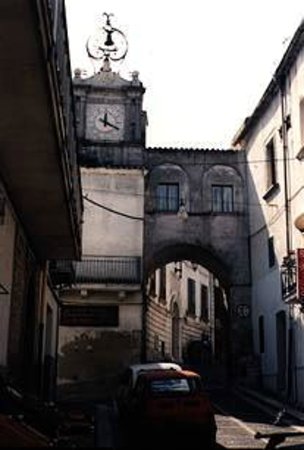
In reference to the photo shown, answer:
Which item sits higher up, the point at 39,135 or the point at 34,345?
the point at 39,135

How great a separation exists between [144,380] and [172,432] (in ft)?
5.16

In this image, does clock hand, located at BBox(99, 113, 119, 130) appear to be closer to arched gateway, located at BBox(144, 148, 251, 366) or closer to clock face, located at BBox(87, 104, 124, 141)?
clock face, located at BBox(87, 104, 124, 141)

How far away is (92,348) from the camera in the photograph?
2741 cm

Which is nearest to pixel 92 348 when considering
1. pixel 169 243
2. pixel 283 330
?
pixel 169 243

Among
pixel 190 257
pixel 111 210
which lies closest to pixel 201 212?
pixel 190 257

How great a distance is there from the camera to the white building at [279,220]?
2242 cm

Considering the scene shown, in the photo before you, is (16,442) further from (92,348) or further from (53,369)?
(92,348)

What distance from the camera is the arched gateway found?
29.5m

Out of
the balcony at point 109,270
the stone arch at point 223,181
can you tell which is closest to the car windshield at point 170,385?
the balcony at point 109,270

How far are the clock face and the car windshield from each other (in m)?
16.8

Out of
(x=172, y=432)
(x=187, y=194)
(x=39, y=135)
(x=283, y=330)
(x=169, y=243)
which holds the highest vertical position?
(x=187, y=194)

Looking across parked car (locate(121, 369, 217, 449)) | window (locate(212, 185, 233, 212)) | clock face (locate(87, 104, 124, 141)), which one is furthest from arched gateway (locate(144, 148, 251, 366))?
parked car (locate(121, 369, 217, 449))

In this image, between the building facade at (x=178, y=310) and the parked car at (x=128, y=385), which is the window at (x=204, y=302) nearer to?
the building facade at (x=178, y=310)

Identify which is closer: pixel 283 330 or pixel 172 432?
pixel 172 432
